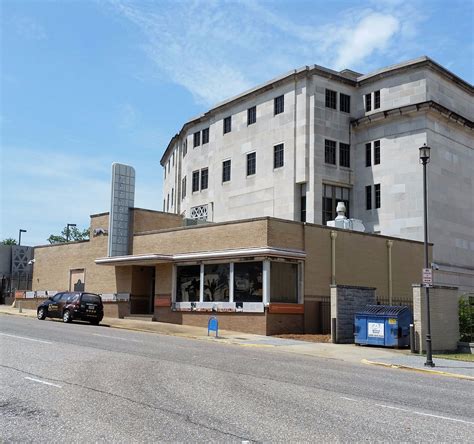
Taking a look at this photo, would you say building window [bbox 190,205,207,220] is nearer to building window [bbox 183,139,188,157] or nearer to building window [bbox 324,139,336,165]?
building window [bbox 183,139,188,157]

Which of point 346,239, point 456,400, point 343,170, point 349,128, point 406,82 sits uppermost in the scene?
point 406,82

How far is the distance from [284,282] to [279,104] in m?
20.0

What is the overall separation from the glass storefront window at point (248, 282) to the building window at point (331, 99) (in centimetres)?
1940

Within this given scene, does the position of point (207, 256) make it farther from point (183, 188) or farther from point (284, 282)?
point (183, 188)

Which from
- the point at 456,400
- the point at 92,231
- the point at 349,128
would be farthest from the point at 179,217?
the point at 456,400

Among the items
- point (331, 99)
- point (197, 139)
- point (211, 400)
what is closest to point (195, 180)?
point (197, 139)

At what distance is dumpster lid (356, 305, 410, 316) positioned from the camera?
76.1ft

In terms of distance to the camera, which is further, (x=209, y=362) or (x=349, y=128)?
(x=349, y=128)

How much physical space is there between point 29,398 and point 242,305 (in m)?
19.0

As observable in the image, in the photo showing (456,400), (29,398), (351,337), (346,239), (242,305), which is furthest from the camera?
(346,239)

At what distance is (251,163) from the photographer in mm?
45656

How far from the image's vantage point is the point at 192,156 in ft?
175

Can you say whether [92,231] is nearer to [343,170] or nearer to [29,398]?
[343,170]

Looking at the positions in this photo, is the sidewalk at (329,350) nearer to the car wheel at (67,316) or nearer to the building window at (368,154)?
the car wheel at (67,316)
